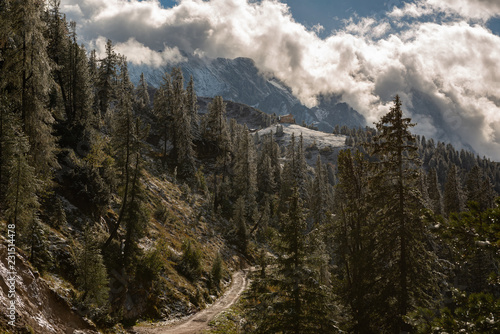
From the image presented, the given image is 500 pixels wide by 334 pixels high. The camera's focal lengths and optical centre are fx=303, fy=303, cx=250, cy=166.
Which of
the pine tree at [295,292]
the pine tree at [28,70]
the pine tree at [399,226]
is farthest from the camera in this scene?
the pine tree at [28,70]

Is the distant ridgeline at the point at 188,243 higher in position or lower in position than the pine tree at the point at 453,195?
lower

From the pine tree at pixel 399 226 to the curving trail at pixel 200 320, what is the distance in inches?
566

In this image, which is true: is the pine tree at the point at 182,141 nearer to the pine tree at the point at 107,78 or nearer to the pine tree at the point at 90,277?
the pine tree at the point at 107,78

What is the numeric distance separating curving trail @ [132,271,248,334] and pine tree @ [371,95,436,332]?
1437 cm

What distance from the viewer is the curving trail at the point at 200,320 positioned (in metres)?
21.2

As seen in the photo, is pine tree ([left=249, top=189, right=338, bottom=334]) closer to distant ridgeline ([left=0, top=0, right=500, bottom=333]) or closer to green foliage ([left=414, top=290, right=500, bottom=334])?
distant ridgeline ([left=0, top=0, right=500, bottom=333])

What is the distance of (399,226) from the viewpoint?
50.5 ft

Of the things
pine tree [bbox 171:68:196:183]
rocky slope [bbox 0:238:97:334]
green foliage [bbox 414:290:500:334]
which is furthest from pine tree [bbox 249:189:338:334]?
pine tree [bbox 171:68:196:183]

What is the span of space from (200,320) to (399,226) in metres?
17.5

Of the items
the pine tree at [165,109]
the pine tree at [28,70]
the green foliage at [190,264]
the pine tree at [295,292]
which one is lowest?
the green foliage at [190,264]

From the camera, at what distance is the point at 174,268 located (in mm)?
29562

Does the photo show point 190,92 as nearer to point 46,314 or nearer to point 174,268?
point 174,268

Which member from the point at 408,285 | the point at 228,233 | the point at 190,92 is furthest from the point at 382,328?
the point at 190,92

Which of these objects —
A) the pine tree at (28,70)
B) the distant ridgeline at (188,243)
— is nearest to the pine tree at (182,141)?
the distant ridgeline at (188,243)
